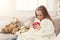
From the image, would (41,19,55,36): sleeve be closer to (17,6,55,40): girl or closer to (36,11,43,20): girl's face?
(17,6,55,40): girl

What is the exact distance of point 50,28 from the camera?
2.23 m

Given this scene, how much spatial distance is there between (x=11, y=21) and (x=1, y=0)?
673 millimetres

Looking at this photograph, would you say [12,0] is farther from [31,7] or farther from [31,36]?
[31,36]

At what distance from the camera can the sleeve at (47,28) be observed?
2.19 meters

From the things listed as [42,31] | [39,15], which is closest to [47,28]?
[42,31]

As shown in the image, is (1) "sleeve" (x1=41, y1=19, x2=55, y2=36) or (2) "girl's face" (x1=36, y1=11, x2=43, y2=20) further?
(2) "girl's face" (x1=36, y1=11, x2=43, y2=20)

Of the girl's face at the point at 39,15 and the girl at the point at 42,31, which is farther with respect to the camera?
the girl's face at the point at 39,15

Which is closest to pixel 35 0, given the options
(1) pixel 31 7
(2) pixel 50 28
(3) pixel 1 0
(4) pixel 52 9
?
(1) pixel 31 7

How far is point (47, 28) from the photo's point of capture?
2.22 meters

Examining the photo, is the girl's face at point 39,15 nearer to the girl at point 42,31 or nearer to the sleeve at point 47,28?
the girl at point 42,31

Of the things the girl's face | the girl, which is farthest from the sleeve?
the girl's face

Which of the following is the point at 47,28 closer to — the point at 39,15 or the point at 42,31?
the point at 42,31

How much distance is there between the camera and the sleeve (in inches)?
86.4

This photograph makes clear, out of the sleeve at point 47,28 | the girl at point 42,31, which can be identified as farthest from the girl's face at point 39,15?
the sleeve at point 47,28
